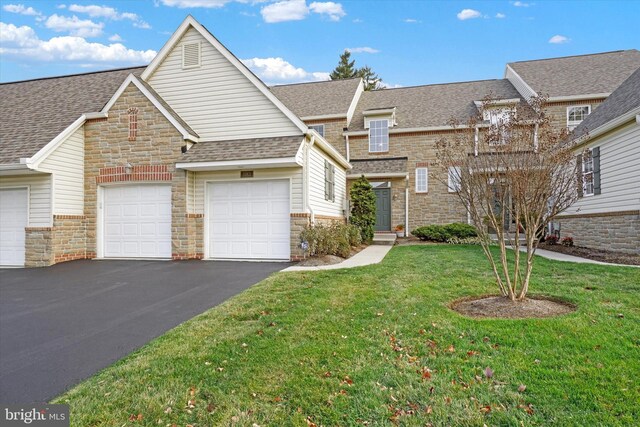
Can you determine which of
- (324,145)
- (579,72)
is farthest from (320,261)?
(579,72)

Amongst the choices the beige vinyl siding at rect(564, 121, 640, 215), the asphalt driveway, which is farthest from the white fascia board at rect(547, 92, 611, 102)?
the asphalt driveway

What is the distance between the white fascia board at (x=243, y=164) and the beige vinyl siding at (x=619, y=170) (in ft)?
24.8

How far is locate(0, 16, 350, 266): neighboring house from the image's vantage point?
11.0 meters

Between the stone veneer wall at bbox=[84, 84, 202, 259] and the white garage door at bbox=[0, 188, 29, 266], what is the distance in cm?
171

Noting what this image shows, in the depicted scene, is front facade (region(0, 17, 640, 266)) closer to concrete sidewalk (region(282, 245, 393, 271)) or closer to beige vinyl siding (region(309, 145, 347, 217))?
beige vinyl siding (region(309, 145, 347, 217))

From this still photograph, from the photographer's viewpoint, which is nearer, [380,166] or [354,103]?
[380,166]

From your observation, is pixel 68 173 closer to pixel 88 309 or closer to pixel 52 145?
pixel 52 145

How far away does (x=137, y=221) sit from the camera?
11867 mm

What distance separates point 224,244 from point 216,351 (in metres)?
7.79

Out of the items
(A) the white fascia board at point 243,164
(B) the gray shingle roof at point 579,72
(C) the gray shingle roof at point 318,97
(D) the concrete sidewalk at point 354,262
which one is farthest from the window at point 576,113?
(A) the white fascia board at point 243,164

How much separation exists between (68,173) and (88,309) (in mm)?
7235

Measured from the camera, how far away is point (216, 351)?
4.02 meters

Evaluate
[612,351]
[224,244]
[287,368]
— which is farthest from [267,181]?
[612,351]

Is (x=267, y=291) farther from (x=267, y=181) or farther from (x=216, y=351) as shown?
(x=267, y=181)
